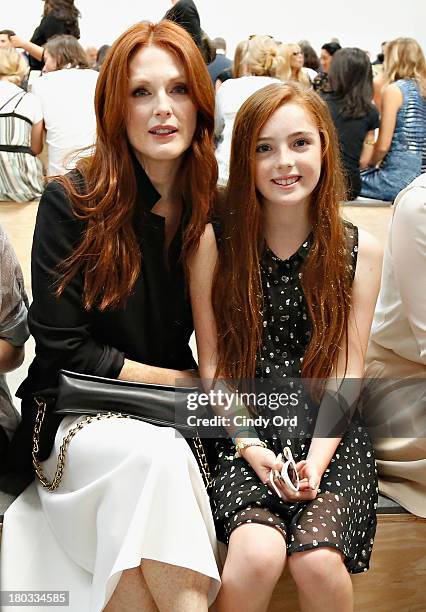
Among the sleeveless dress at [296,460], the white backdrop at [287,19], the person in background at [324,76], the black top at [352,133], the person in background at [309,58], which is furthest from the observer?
the white backdrop at [287,19]

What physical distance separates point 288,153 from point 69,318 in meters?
0.64

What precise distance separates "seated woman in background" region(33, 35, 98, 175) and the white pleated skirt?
12.0ft

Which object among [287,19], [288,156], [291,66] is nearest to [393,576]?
[288,156]

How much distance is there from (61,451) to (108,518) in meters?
0.23

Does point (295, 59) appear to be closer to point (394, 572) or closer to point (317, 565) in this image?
point (394, 572)

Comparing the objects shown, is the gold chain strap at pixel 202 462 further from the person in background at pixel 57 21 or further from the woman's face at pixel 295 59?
the person in background at pixel 57 21

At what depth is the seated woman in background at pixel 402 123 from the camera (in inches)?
236

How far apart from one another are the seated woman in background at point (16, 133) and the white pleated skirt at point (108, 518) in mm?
3554

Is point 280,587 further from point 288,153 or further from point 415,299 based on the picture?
point 288,153

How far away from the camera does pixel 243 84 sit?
5.33 m

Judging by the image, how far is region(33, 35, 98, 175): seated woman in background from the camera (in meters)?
5.37

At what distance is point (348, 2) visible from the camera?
12578mm

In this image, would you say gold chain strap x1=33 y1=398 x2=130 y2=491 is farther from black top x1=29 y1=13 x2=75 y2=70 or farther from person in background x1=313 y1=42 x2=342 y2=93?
black top x1=29 y1=13 x2=75 y2=70

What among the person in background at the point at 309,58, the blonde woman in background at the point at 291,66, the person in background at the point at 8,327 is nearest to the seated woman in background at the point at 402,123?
the blonde woman in background at the point at 291,66
